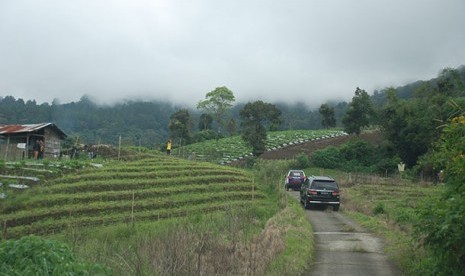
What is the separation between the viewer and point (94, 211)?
22391mm

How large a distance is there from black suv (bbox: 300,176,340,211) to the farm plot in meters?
25.4

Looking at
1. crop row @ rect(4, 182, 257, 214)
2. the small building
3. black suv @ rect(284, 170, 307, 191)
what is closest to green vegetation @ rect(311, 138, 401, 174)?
black suv @ rect(284, 170, 307, 191)

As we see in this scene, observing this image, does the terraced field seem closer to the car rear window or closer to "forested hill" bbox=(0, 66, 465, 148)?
the car rear window

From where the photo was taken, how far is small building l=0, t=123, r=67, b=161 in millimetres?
33781

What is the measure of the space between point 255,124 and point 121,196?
40862mm

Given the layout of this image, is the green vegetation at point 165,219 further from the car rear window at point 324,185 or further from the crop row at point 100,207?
the car rear window at point 324,185

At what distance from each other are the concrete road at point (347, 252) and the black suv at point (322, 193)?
4.91 metres

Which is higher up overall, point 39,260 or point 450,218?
point 450,218

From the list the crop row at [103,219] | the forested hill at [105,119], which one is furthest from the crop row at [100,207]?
the forested hill at [105,119]

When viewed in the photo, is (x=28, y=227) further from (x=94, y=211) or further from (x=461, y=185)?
(x=461, y=185)

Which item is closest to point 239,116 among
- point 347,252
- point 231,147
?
point 231,147

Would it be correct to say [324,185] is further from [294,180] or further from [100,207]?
[294,180]

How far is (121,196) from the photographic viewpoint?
24922 mm

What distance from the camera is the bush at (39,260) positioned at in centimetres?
650
